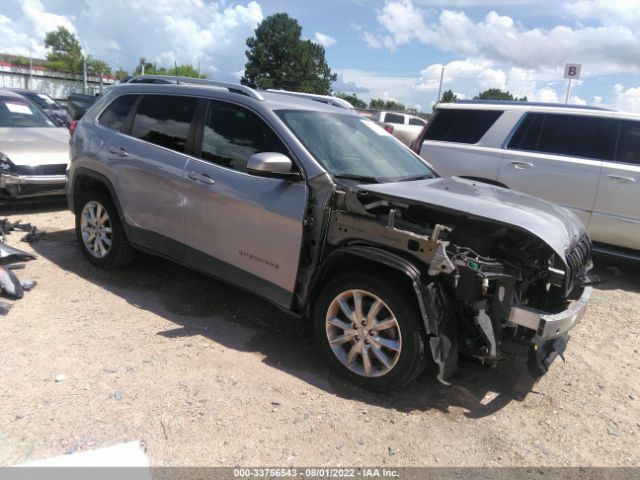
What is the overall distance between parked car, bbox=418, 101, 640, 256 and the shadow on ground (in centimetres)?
285

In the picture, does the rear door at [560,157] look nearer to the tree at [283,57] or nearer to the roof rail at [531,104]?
the roof rail at [531,104]

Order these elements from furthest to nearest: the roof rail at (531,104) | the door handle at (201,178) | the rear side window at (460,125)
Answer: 1. the rear side window at (460,125)
2. the roof rail at (531,104)
3. the door handle at (201,178)

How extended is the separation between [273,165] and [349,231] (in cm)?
67

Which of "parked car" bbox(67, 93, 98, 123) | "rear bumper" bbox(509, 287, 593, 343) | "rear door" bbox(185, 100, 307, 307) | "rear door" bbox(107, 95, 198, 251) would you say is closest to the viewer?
"rear bumper" bbox(509, 287, 593, 343)

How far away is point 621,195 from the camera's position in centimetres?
572

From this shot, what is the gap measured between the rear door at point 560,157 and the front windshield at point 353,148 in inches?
84.6

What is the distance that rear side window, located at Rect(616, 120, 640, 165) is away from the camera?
18.9 ft

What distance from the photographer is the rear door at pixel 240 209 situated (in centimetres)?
360

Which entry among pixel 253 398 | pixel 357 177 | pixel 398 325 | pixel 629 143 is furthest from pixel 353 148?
pixel 629 143

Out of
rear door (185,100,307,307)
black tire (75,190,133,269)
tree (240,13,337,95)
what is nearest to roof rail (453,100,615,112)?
rear door (185,100,307,307)

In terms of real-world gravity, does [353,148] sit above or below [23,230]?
above

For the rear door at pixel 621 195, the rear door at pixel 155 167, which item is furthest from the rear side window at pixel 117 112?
the rear door at pixel 621 195

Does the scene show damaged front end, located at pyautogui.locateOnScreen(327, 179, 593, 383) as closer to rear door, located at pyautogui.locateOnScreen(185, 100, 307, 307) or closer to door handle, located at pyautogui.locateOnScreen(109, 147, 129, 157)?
rear door, located at pyautogui.locateOnScreen(185, 100, 307, 307)

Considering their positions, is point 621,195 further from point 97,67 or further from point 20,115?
point 97,67
